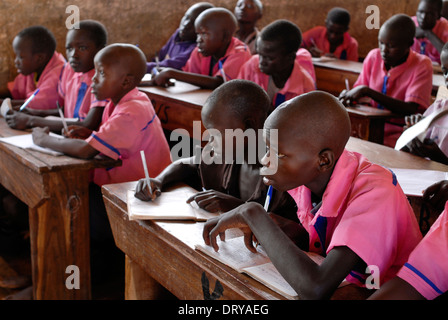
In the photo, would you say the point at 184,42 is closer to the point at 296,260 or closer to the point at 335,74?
the point at 335,74

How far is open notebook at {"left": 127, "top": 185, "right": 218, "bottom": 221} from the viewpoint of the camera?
171 cm

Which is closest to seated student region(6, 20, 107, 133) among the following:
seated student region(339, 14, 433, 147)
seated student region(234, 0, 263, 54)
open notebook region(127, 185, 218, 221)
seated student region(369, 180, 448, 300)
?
open notebook region(127, 185, 218, 221)

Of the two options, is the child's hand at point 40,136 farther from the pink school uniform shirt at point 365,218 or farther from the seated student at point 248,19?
the seated student at point 248,19

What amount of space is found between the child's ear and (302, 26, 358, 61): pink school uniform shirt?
17.4ft

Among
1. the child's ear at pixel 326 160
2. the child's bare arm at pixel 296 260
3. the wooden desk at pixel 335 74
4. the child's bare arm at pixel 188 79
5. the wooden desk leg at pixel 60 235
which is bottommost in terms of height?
the wooden desk leg at pixel 60 235

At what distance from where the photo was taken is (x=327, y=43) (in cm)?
658

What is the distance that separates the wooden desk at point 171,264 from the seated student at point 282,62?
1619mm

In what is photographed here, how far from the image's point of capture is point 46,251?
8.07ft

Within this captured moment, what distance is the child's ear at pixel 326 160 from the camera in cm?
138

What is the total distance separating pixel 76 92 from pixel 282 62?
4.18 feet

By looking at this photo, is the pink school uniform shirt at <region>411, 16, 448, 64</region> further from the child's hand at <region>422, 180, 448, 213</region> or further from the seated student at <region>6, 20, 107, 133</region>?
the child's hand at <region>422, 180, 448, 213</region>

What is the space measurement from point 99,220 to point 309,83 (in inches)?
62.1

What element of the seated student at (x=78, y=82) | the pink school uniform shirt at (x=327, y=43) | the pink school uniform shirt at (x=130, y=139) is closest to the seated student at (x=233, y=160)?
the pink school uniform shirt at (x=130, y=139)
